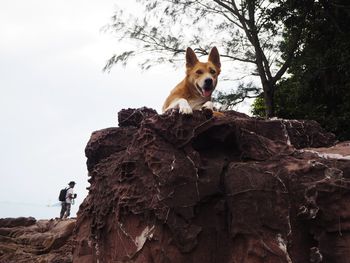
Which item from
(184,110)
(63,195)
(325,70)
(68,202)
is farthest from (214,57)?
(68,202)

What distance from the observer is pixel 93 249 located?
5027 millimetres

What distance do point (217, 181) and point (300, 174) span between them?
0.87 meters

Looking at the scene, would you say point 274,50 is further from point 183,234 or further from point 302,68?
point 183,234

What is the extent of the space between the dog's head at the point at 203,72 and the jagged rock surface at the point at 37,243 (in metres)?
4.18

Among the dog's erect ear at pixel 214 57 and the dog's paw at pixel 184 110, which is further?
the dog's erect ear at pixel 214 57

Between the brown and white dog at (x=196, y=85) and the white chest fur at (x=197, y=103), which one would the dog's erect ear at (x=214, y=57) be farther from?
the white chest fur at (x=197, y=103)

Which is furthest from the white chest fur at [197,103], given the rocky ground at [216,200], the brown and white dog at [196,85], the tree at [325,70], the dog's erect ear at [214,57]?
the tree at [325,70]

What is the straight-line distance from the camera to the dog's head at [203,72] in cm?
586

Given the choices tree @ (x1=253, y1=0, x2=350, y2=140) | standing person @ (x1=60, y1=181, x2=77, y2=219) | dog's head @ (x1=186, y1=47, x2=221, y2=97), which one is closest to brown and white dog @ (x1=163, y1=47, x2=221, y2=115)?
dog's head @ (x1=186, y1=47, x2=221, y2=97)

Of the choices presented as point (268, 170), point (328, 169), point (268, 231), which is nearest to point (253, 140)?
point (268, 170)

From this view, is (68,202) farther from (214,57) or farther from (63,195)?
(214,57)

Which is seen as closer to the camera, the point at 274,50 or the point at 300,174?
the point at 300,174

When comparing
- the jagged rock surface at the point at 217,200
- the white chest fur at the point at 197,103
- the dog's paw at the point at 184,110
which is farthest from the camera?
the white chest fur at the point at 197,103

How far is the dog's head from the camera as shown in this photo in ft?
19.2
